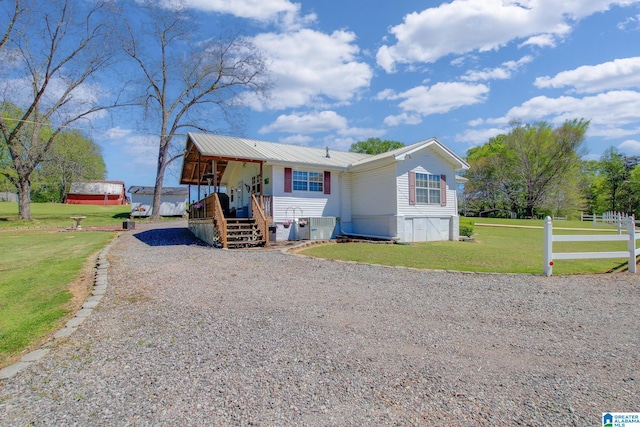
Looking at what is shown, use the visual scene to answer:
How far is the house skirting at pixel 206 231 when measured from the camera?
13078 mm

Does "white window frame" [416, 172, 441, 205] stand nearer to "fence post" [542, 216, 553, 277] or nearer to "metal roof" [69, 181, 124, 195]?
"fence post" [542, 216, 553, 277]

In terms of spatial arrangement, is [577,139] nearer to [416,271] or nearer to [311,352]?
[416,271]

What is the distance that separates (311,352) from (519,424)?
185cm

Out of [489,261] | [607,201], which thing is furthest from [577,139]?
[489,261]

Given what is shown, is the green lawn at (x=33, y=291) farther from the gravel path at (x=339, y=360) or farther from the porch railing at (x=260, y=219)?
the porch railing at (x=260, y=219)

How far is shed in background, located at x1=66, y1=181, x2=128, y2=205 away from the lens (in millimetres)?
50562

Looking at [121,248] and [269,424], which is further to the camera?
[121,248]

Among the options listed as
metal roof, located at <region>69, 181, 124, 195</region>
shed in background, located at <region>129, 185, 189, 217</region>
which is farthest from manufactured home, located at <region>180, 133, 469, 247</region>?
metal roof, located at <region>69, 181, 124, 195</region>

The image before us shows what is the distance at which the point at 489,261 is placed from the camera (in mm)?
9375

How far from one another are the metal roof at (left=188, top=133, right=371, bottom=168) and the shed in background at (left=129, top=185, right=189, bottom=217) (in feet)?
67.1

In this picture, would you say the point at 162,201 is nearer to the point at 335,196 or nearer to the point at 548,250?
the point at 335,196

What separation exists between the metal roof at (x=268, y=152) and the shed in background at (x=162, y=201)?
20.4 m

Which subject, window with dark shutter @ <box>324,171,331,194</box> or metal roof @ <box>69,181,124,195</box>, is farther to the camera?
metal roof @ <box>69,181,124,195</box>

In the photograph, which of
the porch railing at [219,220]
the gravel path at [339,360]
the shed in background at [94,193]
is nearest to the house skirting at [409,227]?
Result: the porch railing at [219,220]
